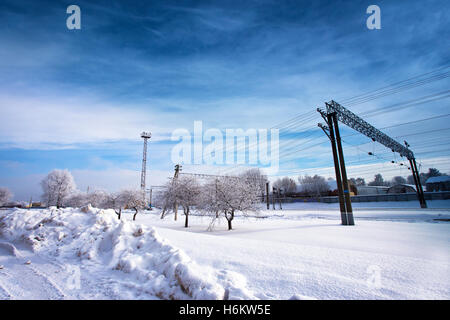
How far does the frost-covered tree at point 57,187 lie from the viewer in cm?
5731

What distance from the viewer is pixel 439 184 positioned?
162 feet

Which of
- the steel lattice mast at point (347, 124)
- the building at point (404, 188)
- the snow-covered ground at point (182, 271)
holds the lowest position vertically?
the snow-covered ground at point (182, 271)

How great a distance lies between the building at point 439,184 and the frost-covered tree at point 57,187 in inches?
4039

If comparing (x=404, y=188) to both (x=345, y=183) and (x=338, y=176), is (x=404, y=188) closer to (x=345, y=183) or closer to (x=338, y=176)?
(x=338, y=176)

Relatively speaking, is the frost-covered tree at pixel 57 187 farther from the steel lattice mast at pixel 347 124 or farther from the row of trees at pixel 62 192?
the steel lattice mast at pixel 347 124

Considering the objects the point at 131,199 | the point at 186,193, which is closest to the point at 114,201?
the point at 131,199

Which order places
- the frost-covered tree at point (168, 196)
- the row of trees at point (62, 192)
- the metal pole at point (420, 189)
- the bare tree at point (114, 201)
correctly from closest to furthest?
1. the frost-covered tree at point (168, 196)
2. the metal pole at point (420, 189)
3. the bare tree at point (114, 201)
4. the row of trees at point (62, 192)

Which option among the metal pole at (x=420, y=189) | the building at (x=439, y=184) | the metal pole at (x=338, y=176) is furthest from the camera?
the building at (x=439, y=184)

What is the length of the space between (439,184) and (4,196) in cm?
13288

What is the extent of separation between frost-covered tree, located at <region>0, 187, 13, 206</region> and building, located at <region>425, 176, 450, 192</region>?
130146 mm

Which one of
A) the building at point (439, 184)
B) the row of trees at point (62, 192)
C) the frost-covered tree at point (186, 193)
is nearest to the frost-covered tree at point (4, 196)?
the row of trees at point (62, 192)
